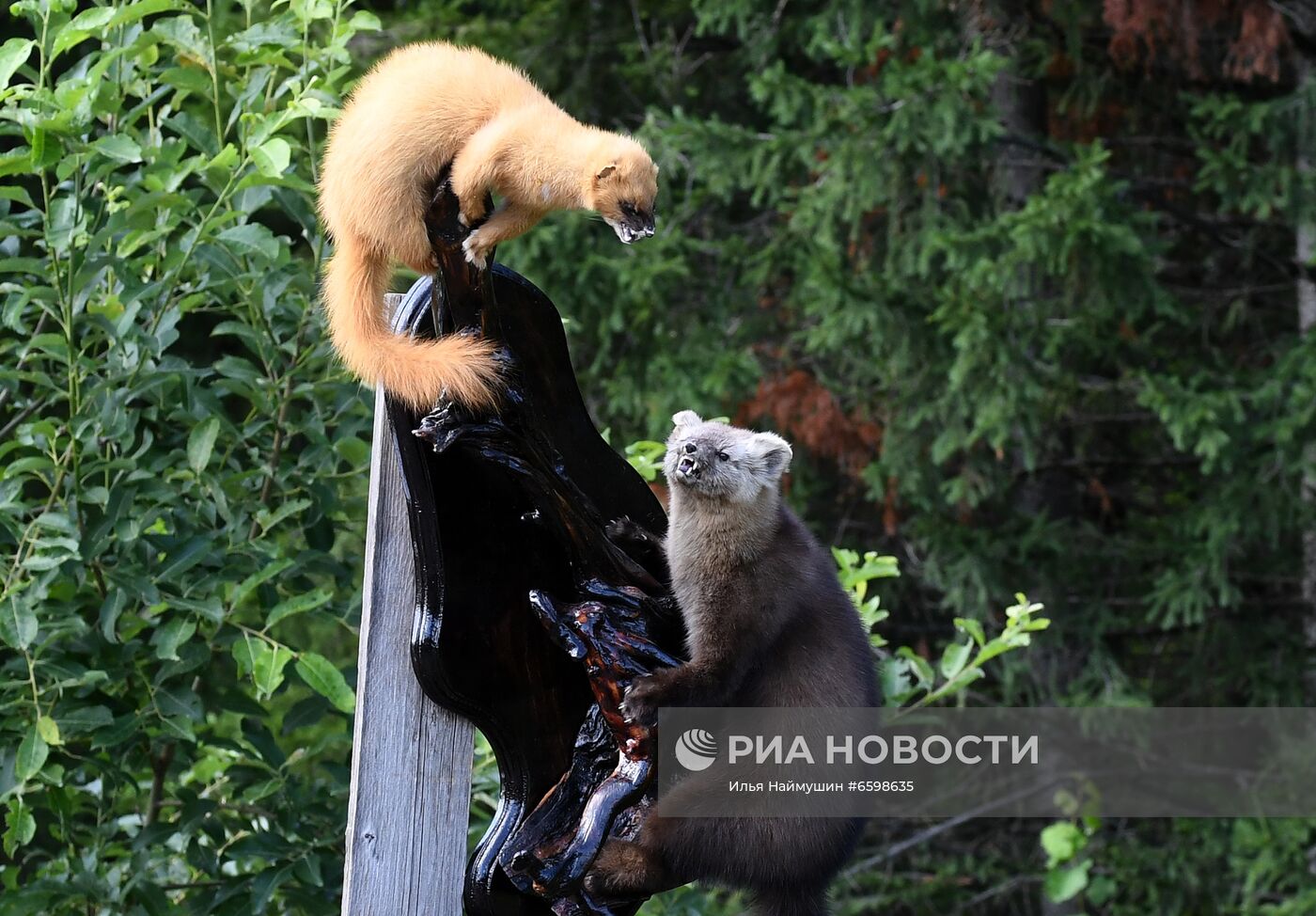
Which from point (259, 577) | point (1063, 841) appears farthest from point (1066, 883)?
point (259, 577)

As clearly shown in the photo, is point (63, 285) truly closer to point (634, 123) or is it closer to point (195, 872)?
point (195, 872)

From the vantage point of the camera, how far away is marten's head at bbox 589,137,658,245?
2.26 metres

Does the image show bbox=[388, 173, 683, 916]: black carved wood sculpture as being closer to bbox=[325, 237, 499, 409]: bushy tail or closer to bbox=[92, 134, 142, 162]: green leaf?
bbox=[325, 237, 499, 409]: bushy tail

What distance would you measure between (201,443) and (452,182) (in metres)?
1.26

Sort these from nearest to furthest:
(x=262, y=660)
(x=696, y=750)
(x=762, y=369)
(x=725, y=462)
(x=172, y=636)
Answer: (x=696, y=750) → (x=725, y=462) → (x=262, y=660) → (x=172, y=636) → (x=762, y=369)

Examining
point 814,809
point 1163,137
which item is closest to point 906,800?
point 1163,137

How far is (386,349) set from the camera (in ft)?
7.70

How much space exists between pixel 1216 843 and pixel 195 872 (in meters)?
5.52

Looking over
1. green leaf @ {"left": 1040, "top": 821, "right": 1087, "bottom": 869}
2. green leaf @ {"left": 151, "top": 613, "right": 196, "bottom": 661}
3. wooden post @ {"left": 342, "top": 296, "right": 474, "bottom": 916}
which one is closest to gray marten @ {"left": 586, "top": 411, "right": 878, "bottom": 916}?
wooden post @ {"left": 342, "top": 296, "right": 474, "bottom": 916}

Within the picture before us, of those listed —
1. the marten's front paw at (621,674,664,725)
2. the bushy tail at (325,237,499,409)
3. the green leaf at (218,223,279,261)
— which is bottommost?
the marten's front paw at (621,674,664,725)

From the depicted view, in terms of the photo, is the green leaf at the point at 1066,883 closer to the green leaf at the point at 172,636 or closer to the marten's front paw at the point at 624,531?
the marten's front paw at the point at 624,531

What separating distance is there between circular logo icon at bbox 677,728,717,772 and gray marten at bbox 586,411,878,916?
59 mm

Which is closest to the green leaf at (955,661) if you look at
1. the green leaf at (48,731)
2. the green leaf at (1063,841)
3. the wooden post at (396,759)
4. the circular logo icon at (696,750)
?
the circular logo icon at (696,750)

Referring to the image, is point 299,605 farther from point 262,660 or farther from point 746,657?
point 746,657
